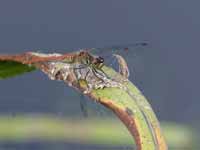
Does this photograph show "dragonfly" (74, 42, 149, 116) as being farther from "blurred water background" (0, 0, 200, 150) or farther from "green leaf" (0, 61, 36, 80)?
"blurred water background" (0, 0, 200, 150)

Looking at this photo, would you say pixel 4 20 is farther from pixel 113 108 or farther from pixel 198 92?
pixel 113 108

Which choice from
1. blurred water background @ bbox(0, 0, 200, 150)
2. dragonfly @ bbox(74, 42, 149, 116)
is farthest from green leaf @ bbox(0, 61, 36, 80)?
blurred water background @ bbox(0, 0, 200, 150)

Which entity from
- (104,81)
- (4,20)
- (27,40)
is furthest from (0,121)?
(104,81)

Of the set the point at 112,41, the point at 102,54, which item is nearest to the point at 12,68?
the point at 102,54

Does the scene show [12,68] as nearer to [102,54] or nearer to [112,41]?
[102,54]

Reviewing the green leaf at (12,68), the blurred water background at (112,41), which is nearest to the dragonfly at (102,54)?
the green leaf at (12,68)

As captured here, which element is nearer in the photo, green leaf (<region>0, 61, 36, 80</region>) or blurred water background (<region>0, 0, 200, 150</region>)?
green leaf (<region>0, 61, 36, 80</region>)

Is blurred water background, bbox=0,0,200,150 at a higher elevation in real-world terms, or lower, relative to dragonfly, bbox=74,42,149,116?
higher
